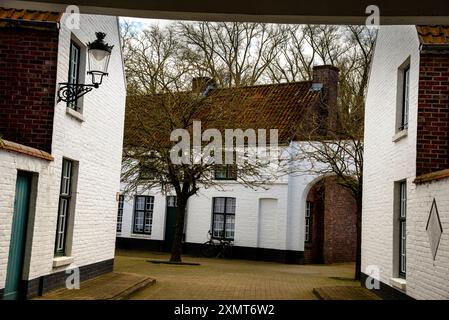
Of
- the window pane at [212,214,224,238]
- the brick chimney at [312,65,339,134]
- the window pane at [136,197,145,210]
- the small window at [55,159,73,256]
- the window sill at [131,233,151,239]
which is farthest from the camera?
the window pane at [136,197,145,210]

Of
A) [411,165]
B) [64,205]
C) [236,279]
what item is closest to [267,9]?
[411,165]

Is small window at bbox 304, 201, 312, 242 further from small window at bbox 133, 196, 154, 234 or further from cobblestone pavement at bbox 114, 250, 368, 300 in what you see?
small window at bbox 133, 196, 154, 234

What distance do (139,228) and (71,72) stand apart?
1790 cm

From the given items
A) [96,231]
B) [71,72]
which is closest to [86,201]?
[96,231]

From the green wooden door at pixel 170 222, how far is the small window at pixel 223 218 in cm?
199

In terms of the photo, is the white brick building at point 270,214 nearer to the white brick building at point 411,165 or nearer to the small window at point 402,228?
the white brick building at point 411,165

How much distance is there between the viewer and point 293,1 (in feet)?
25.5

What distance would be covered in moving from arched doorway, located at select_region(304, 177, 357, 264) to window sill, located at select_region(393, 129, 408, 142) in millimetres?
13861

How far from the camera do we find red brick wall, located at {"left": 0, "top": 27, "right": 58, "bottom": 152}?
34.5 feet

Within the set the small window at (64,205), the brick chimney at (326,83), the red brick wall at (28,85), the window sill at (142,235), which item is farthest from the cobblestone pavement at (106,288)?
the brick chimney at (326,83)

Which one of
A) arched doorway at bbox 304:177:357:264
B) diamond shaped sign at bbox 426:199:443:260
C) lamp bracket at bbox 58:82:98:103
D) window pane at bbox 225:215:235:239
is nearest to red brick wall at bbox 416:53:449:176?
diamond shaped sign at bbox 426:199:443:260

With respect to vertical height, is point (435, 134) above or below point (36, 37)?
below
